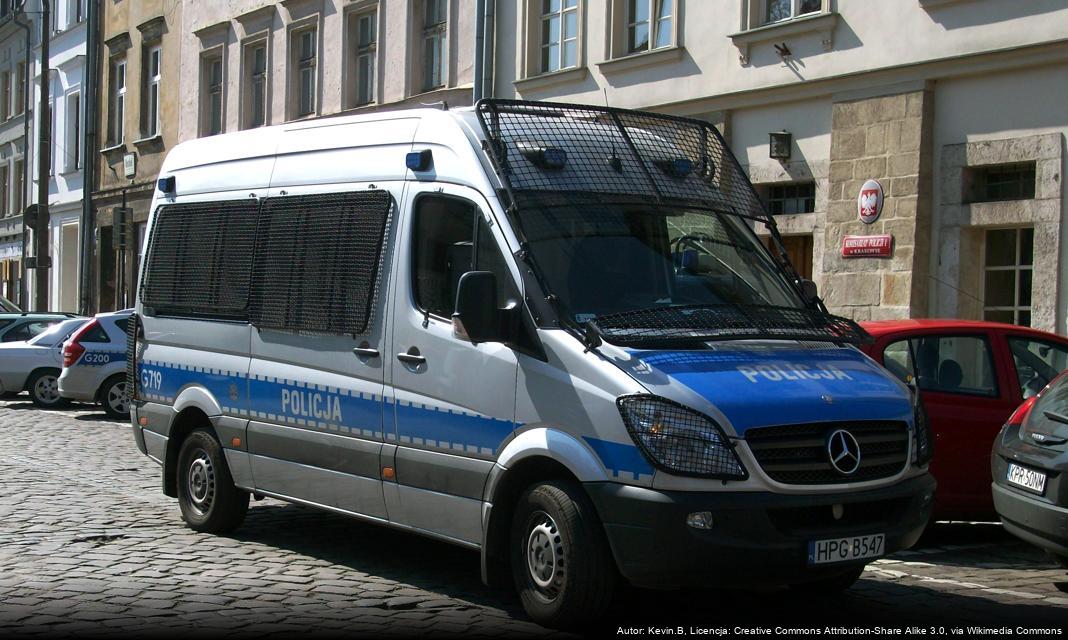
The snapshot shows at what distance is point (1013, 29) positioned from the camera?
603 inches

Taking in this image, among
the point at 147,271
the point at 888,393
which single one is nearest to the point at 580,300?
the point at 888,393

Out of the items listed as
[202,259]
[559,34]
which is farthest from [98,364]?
[202,259]

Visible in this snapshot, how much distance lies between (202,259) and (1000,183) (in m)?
9.92

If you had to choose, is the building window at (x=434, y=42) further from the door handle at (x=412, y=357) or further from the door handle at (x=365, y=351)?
the door handle at (x=412, y=357)

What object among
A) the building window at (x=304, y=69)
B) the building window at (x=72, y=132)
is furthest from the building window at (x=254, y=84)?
the building window at (x=72, y=132)

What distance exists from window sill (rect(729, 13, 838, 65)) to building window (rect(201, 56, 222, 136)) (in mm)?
17479

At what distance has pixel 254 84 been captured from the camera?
3128 centimetres

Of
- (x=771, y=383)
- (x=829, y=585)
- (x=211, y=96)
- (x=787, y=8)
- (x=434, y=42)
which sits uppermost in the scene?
(x=434, y=42)

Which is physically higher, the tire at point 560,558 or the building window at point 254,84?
the building window at point 254,84

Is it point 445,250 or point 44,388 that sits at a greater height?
point 445,250

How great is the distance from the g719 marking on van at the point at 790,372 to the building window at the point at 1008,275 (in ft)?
31.7

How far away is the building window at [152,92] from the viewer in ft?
117

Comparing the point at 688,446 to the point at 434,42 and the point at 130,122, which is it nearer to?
the point at 434,42

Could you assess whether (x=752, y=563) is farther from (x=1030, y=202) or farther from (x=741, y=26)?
(x=741, y=26)
